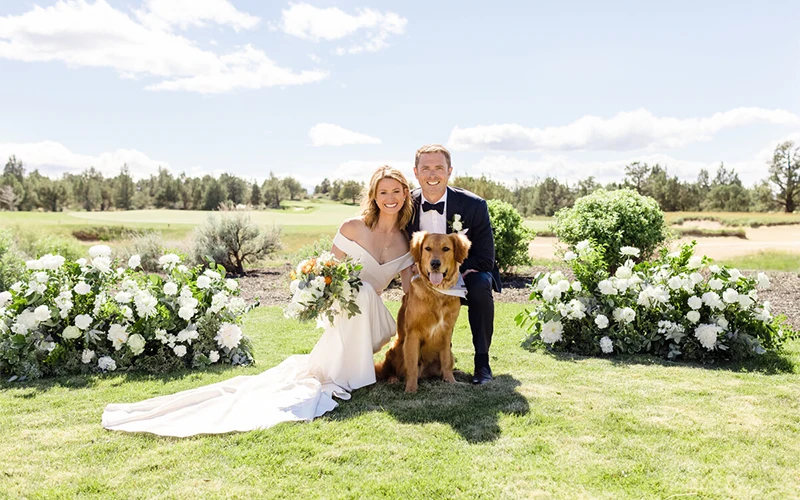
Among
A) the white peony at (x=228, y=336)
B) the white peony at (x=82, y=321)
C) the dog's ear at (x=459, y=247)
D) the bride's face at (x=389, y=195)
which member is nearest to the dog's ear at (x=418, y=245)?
the dog's ear at (x=459, y=247)

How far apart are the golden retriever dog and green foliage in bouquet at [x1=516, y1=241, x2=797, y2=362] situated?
6.38ft

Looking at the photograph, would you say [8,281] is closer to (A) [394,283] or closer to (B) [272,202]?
(A) [394,283]

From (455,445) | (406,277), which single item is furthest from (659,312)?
(455,445)

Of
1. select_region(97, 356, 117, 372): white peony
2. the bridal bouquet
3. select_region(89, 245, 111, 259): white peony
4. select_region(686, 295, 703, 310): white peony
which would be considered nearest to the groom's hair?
the bridal bouquet

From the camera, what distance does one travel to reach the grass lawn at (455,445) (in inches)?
118

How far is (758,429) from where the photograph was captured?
3.77m

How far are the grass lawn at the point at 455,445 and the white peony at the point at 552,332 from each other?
1038 mm

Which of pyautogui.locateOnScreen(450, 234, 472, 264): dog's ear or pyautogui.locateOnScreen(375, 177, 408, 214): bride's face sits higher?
pyautogui.locateOnScreen(375, 177, 408, 214): bride's face

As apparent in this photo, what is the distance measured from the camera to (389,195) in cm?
491

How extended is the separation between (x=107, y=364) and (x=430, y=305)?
10.4 ft

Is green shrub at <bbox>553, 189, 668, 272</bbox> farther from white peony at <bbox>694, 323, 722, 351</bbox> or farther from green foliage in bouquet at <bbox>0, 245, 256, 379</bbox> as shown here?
green foliage in bouquet at <bbox>0, 245, 256, 379</bbox>

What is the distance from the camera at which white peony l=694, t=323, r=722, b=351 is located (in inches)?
221

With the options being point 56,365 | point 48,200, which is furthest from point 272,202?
point 56,365

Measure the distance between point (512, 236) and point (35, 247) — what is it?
37.3ft
